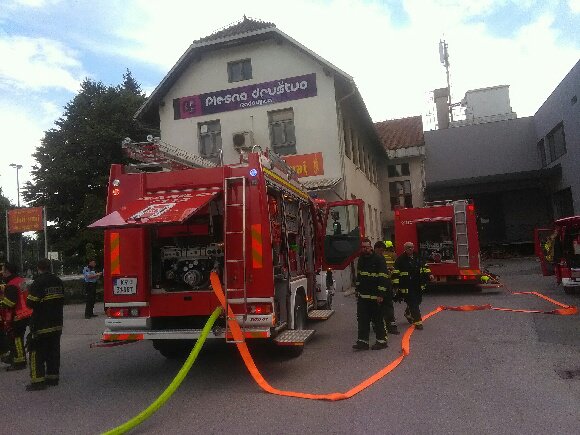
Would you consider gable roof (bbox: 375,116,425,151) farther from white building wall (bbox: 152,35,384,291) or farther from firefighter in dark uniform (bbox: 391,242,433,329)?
firefighter in dark uniform (bbox: 391,242,433,329)

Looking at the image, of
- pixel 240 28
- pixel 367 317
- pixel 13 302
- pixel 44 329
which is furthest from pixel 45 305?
pixel 240 28

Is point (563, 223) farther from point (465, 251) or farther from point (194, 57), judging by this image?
point (194, 57)

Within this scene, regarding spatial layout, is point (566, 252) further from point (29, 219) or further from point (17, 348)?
point (29, 219)

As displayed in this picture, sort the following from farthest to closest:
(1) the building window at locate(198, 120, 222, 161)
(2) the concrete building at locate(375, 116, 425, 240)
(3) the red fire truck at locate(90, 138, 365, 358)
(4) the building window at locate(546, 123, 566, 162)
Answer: (2) the concrete building at locate(375, 116, 425, 240), (4) the building window at locate(546, 123, 566, 162), (1) the building window at locate(198, 120, 222, 161), (3) the red fire truck at locate(90, 138, 365, 358)

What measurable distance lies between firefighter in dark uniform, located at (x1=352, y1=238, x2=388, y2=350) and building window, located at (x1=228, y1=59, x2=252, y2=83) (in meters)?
12.3

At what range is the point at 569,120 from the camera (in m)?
22.1

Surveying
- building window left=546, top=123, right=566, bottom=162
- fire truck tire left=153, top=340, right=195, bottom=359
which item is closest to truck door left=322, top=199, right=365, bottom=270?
fire truck tire left=153, top=340, right=195, bottom=359

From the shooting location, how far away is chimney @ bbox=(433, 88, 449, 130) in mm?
35656

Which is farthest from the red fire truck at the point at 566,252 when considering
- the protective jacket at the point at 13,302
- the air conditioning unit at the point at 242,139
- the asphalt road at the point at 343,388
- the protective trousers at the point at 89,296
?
the protective trousers at the point at 89,296

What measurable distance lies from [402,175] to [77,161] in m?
19.1

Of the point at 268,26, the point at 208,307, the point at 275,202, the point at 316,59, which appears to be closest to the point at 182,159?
the point at 275,202

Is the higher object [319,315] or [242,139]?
[242,139]

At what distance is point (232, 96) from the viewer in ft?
59.3

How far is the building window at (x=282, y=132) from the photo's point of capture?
17359 mm
